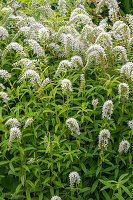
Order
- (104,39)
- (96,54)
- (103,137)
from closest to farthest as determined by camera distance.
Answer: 1. (103,137)
2. (96,54)
3. (104,39)

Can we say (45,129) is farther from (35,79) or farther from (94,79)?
(94,79)

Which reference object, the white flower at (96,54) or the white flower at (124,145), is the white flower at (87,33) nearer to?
the white flower at (96,54)

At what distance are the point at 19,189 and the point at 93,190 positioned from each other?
0.87 metres

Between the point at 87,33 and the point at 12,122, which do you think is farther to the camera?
the point at 87,33

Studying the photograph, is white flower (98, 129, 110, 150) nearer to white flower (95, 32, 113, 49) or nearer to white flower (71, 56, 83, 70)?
white flower (71, 56, 83, 70)

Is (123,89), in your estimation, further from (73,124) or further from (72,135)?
(72,135)

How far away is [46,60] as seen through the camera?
13.9 feet


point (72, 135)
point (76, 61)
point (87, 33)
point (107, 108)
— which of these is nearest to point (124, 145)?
point (107, 108)

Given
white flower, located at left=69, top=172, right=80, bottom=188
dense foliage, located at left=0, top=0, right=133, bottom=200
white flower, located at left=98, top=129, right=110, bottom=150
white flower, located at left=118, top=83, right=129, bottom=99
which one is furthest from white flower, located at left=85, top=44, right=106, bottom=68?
white flower, located at left=69, top=172, right=80, bottom=188

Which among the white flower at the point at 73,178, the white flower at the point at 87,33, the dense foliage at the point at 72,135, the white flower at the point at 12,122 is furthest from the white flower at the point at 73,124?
the white flower at the point at 87,33

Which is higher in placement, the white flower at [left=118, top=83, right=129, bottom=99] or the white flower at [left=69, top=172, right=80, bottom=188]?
the white flower at [left=118, top=83, right=129, bottom=99]

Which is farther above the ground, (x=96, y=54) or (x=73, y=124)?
(x=96, y=54)

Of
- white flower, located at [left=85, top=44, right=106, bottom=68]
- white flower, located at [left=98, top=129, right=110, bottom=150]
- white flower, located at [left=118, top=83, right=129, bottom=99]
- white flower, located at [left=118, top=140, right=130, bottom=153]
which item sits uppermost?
white flower, located at [left=85, top=44, right=106, bottom=68]

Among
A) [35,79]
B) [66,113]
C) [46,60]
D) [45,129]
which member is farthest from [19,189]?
[46,60]
